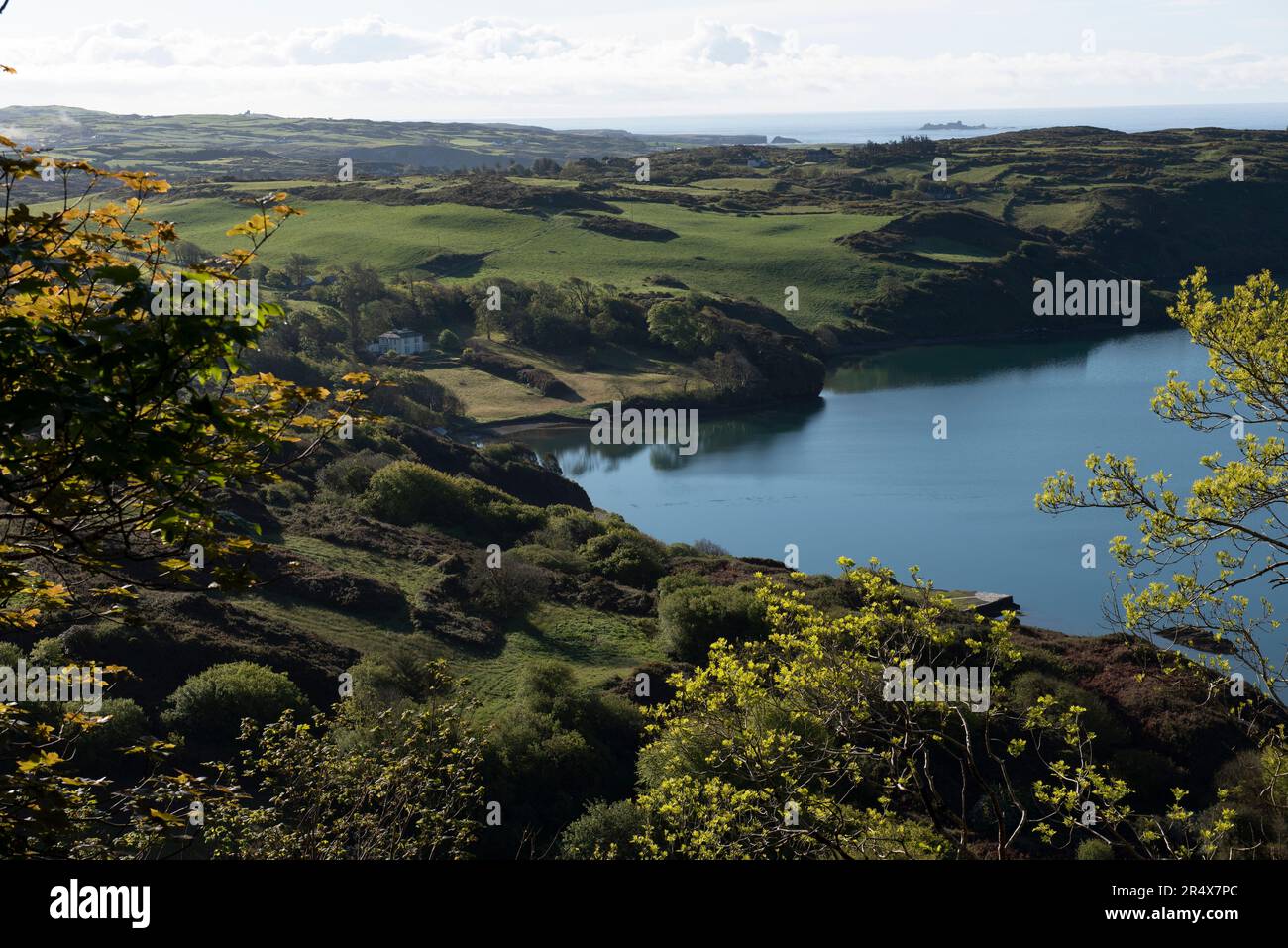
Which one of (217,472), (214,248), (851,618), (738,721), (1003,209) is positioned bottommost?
(738,721)

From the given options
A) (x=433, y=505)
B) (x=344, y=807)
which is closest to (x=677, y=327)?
(x=433, y=505)

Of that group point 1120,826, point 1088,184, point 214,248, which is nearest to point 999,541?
point 1120,826

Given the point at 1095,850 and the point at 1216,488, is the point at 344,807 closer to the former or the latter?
the point at 1216,488

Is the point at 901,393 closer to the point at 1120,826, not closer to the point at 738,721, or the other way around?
the point at 1120,826

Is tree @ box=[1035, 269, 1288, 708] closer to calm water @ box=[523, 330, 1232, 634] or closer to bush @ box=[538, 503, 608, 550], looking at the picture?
bush @ box=[538, 503, 608, 550]

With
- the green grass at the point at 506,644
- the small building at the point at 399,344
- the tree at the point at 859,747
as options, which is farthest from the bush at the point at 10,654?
the small building at the point at 399,344
